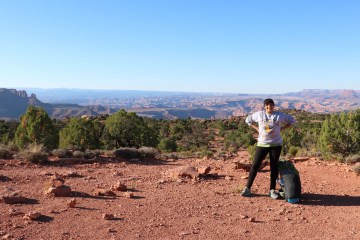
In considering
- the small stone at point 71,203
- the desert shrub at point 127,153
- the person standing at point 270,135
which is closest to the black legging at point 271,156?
the person standing at point 270,135

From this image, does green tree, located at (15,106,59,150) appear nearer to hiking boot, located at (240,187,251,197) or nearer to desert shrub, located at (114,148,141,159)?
desert shrub, located at (114,148,141,159)

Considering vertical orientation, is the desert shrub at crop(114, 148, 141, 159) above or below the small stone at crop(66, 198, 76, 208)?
below

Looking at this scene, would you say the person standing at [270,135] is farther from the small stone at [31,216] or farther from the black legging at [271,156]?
the small stone at [31,216]

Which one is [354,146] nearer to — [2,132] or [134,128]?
[134,128]

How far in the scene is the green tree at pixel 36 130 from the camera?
70.2ft

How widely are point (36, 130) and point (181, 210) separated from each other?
18240mm

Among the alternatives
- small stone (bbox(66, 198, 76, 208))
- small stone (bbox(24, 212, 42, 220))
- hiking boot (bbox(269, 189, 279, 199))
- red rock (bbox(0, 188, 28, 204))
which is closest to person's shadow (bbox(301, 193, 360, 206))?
hiking boot (bbox(269, 189, 279, 199))

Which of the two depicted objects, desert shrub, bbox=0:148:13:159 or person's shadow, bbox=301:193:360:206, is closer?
person's shadow, bbox=301:193:360:206

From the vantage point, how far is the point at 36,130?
2148cm

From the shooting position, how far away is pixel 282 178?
6.95 m

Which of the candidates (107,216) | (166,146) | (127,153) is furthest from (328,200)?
(166,146)

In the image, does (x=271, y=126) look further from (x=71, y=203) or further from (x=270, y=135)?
(x=71, y=203)

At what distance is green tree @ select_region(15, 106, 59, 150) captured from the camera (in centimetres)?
2141

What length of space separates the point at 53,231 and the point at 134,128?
64.2 ft
